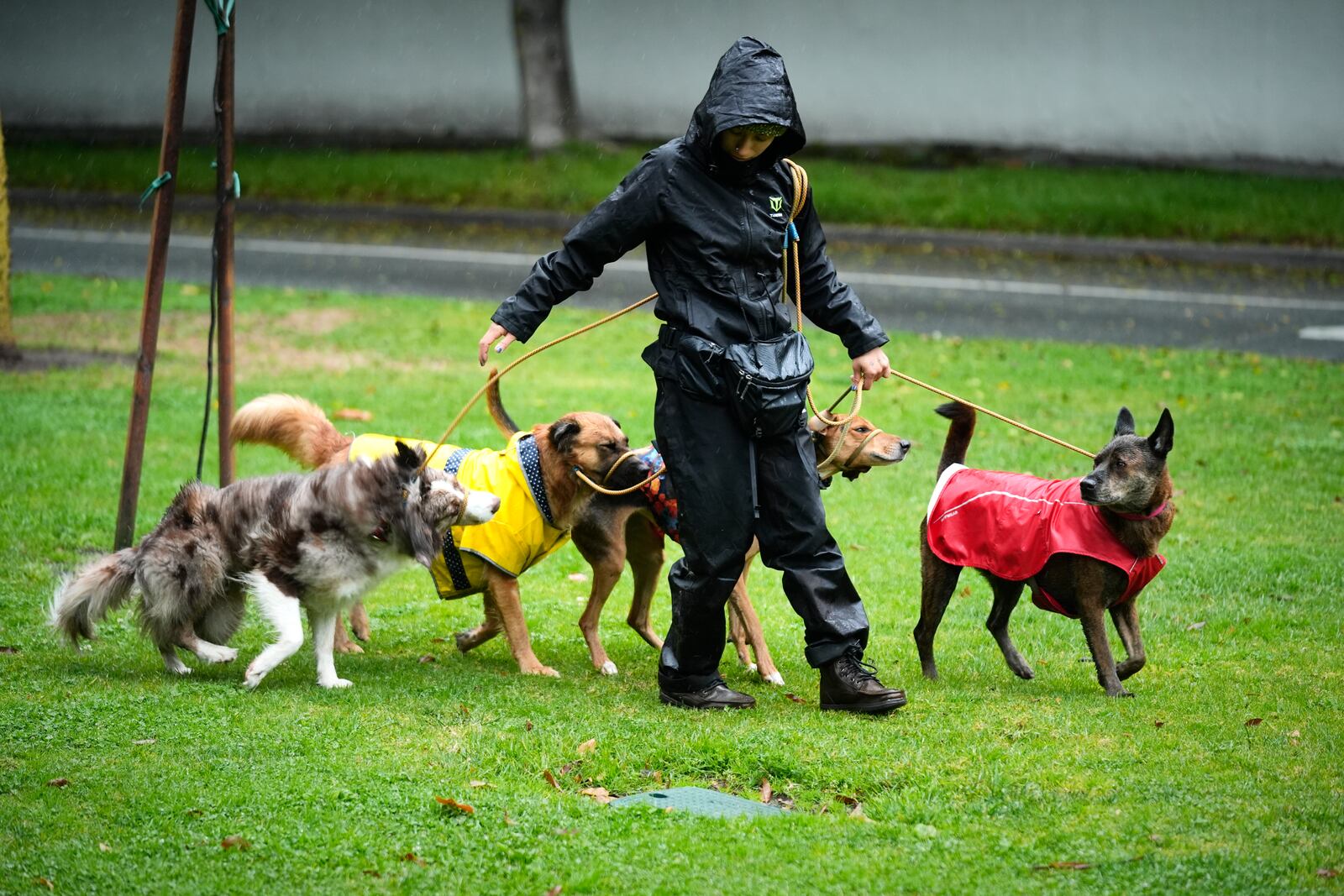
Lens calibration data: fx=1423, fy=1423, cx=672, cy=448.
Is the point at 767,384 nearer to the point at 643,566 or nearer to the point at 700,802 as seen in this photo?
the point at 700,802

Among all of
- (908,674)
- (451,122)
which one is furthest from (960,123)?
(908,674)

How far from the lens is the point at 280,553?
594 cm

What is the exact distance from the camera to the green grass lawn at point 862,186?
1977 centimetres

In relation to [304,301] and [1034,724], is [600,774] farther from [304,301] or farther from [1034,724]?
[304,301]

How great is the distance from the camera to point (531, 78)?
22.1m

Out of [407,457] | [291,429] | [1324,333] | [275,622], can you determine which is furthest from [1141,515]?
[1324,333]

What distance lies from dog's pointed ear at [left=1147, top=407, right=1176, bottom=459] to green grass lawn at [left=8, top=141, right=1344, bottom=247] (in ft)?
A: 47.2

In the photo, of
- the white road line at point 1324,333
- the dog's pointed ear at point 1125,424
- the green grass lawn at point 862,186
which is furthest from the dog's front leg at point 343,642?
the green grass lawn at point 862,186

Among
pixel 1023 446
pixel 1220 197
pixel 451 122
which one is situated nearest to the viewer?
pixel 1023 446

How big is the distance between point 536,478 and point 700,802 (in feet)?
6.77

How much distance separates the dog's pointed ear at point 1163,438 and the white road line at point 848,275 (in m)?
10.3

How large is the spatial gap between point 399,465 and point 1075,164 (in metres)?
18.0

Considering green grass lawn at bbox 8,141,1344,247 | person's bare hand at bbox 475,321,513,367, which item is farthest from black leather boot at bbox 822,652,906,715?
green grass lawn at bbox 8,141,1344,247

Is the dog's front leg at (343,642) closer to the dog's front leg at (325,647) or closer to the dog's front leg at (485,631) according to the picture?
the dog's front leg at (485,631)
